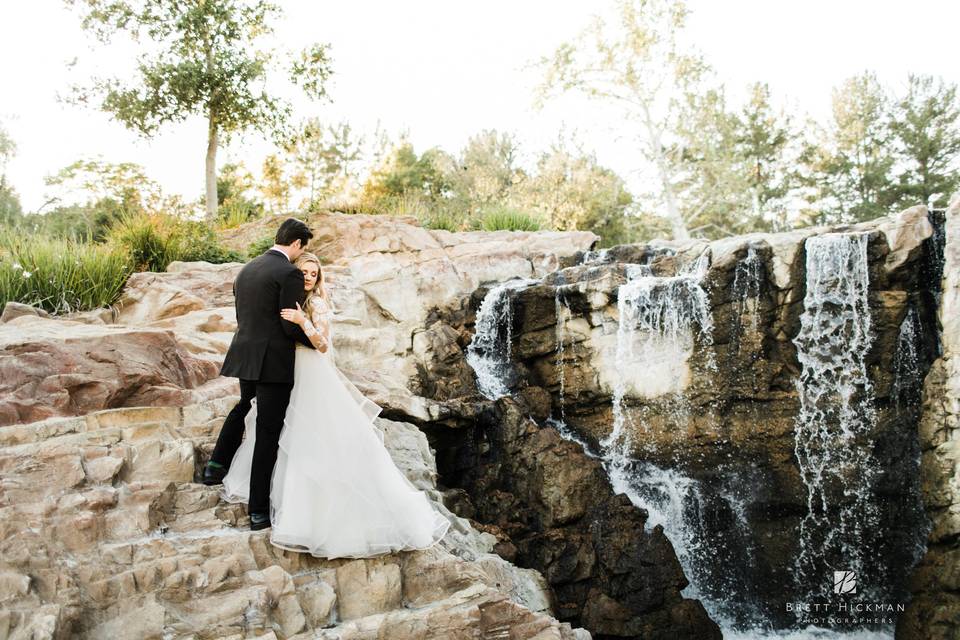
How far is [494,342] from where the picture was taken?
33.1 ft

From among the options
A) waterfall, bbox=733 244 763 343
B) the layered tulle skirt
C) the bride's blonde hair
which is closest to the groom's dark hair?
the bride's blonde hair

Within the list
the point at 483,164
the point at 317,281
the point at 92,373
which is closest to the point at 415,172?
the point at 483,164

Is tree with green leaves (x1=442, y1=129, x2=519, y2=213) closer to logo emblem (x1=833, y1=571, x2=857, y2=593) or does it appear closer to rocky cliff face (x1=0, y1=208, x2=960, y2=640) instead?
rocky cliff face (x1=0, y1=208, x2=960, y2=640)

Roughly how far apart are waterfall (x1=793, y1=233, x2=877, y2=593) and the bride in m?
6.32

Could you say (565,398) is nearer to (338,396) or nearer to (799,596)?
(799,596)

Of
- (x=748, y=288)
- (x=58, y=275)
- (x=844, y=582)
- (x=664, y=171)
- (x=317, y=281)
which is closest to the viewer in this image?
(x=317, y=281)

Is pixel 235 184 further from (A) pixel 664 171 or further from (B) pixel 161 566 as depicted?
(B) pixel 161 566

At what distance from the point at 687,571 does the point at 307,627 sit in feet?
19.4

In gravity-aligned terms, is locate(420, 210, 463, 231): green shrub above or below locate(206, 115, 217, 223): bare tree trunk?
below

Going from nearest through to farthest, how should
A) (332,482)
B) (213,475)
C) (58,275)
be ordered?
(332,482)
(213,475)
(58,275)

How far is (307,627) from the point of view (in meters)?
3.77

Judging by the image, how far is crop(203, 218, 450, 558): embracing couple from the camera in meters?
3.96

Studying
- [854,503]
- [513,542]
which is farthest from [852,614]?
[513,542]

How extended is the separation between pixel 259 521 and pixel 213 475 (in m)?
0.63
